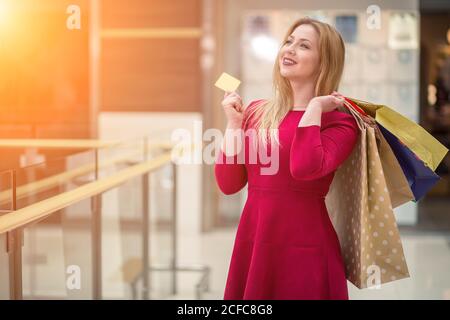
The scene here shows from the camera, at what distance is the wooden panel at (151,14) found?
18.6 ft

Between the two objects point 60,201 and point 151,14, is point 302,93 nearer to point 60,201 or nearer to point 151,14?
point 60,201

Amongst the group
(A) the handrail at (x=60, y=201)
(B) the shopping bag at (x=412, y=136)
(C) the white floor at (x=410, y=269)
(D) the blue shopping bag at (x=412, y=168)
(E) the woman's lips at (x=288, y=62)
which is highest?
(E) the woman's lips at (x=288, y=62)

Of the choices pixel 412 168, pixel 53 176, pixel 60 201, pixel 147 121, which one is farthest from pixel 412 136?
pixel 147 121

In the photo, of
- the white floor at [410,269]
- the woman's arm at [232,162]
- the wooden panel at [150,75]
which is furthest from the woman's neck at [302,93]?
the wooden panel at [150,75]

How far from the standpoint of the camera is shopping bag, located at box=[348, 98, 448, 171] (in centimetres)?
171

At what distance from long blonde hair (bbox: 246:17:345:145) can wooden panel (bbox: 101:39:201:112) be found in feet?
13.0

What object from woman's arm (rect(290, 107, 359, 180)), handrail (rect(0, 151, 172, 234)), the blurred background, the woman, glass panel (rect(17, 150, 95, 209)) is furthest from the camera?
the blurred background

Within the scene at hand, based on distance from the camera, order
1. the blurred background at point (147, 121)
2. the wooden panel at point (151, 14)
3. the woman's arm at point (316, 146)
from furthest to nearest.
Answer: the wooden panel at point (151, 14) < the blurred background at point (147, 121) < the woman's arm at point (316, 146)

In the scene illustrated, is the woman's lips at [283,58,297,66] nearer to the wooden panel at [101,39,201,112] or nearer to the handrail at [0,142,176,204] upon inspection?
the handrail at [0,142,176,204]

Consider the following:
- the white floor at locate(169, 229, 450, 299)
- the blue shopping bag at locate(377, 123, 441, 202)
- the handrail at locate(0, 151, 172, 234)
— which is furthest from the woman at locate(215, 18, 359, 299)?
the white floor at locate(169, 229, 450, 299)

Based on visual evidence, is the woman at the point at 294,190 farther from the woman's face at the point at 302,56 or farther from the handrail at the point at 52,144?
the handrail at the point at 52,144

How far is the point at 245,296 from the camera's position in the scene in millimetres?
1722

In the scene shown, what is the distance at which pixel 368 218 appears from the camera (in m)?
1.71
